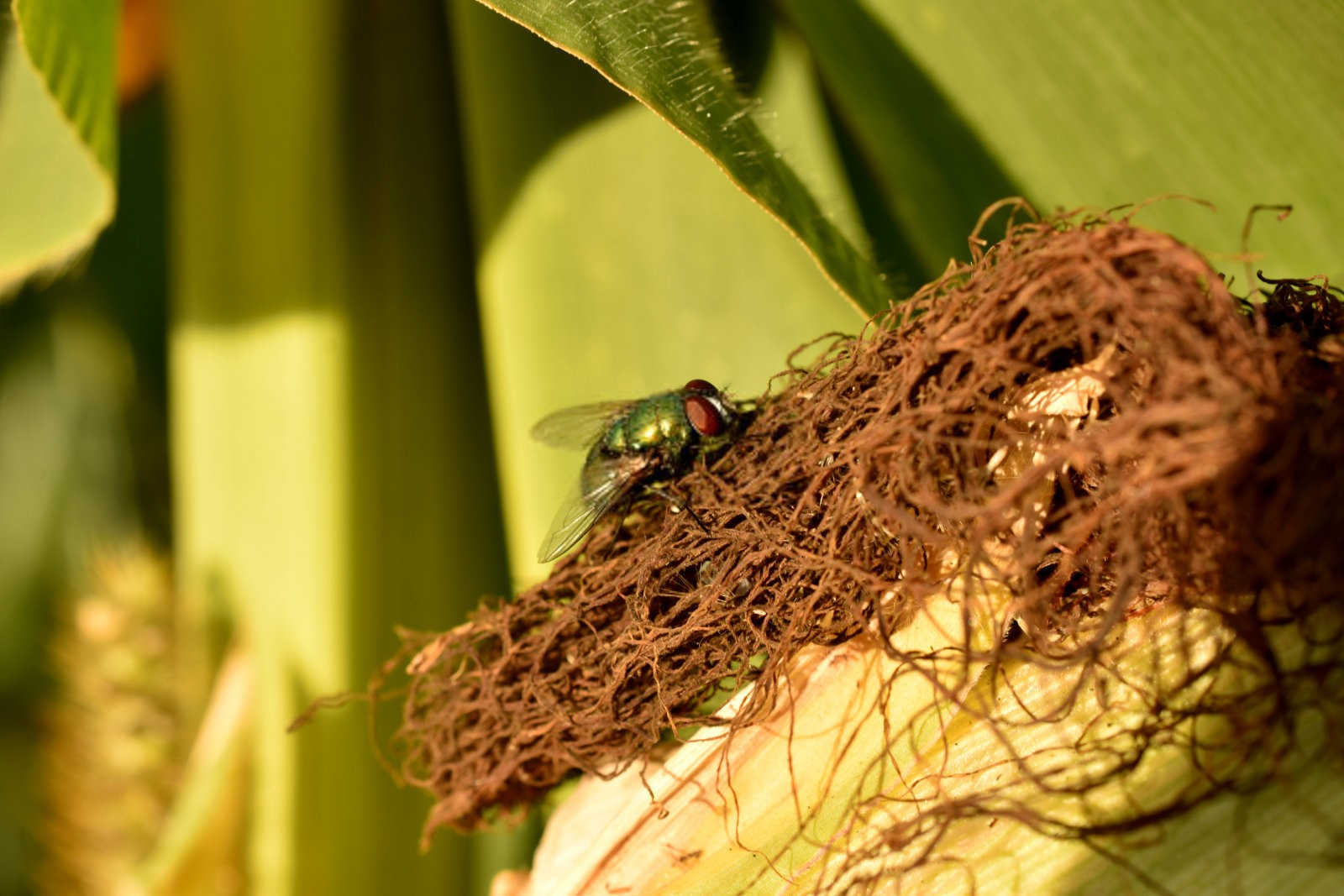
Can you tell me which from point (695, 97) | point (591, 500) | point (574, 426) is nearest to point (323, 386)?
point (574, 426)

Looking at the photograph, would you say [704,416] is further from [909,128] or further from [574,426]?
[909,128]

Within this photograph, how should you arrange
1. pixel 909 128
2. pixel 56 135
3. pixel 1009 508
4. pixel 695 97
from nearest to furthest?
pixel 1009 508 < pixel 695 97 < pixel 909 128 < pixel 56 135

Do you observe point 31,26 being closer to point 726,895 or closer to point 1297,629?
point 726,895

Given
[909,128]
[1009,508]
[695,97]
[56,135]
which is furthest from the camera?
[56,135]

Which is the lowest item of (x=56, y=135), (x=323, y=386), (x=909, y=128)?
(x=909, y=128)

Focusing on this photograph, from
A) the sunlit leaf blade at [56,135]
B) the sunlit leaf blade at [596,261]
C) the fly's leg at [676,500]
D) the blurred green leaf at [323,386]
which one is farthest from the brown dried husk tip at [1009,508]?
the sunlit leaf blade at [56,135]
